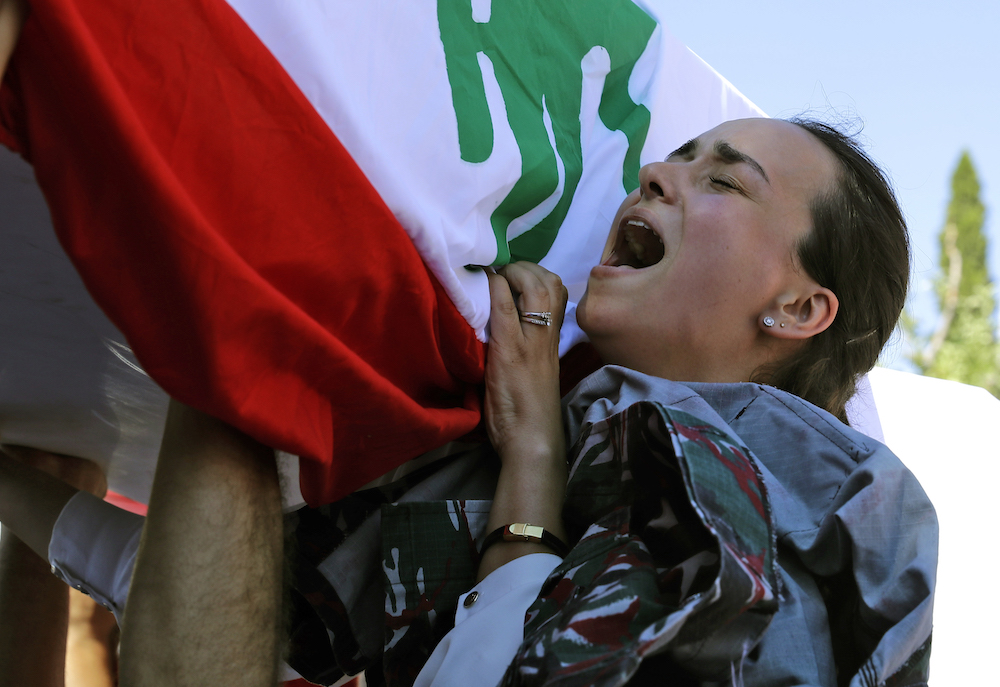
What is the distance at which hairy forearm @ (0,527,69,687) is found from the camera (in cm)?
113

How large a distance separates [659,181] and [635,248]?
98 mm

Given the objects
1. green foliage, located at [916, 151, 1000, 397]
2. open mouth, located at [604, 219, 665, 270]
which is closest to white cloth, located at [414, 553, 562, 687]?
open mouth, located at [604, 219, 665, 270]

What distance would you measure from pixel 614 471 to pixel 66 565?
2.07 feet

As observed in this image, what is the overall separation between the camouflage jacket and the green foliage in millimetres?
12450

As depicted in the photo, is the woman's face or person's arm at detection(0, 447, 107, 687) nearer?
the woman's face

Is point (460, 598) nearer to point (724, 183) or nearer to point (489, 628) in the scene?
point (489, 628)

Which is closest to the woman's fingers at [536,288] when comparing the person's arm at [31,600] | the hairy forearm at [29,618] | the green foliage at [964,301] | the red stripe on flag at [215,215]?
the red stripe on flag at [215,215]

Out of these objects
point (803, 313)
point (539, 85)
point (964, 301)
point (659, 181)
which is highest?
point (539, 85)

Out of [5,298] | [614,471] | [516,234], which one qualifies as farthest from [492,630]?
[5,298]

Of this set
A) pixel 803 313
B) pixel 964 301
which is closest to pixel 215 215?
pixel 803 313

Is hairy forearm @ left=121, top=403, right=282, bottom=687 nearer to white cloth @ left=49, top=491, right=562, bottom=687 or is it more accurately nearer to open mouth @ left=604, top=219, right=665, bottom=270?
white cloth @ left=49, top=491, right=562, bottom=687

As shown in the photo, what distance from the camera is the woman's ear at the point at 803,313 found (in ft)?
3.25

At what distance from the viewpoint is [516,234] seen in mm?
892

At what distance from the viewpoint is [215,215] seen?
1.61 feet
